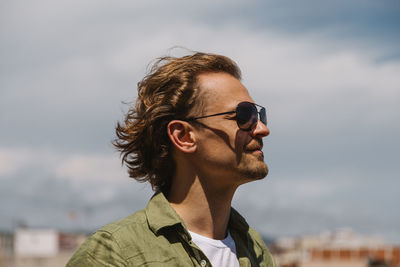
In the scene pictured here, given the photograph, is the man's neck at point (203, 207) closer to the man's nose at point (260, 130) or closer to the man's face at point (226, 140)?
the man's face at point (226, 140)

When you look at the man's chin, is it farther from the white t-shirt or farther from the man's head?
the white t-shirt

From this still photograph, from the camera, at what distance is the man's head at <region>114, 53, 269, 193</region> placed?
3.33 metres

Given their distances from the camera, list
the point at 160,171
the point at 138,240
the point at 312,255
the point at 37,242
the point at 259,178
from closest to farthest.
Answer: the point at 138,240 < the point at 259,178 < the point at 160,171 < the point at 312,255 < the point at 37,242

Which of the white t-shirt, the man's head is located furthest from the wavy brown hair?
the white t-shirt

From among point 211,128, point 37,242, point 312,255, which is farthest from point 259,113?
point 37,242

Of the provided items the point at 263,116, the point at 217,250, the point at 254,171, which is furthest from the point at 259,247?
the point at 263,116

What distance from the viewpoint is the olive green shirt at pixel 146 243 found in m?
2.96

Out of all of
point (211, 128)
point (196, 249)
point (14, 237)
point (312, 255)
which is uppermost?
point (211, 128)

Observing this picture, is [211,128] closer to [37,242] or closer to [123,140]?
[123,140]

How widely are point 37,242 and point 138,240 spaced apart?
2971 inches

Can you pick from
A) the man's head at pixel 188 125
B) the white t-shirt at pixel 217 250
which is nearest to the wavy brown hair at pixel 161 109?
the man's head at pixel 188 125

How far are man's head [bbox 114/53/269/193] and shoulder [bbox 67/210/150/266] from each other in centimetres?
48

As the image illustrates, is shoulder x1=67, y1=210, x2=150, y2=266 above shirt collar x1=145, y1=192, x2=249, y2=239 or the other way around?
the other way around

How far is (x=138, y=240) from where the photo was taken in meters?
3.06
